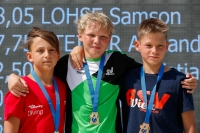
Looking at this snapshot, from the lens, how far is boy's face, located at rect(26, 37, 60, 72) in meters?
2.37

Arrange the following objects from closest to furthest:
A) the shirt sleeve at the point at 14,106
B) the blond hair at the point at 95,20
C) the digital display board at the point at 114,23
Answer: the shirt sleeve at the point at 14,106 < the blond hair at the point at 95,20 < the digital display board at the point at 114,23

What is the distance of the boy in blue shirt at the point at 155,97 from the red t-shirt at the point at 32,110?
0.52 m

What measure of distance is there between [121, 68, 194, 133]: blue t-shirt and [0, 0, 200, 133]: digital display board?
1.33 meters

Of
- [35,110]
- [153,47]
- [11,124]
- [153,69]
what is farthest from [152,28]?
[11,124]

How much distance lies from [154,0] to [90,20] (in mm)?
1431

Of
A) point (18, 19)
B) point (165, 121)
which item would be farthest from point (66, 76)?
point (18, 19)

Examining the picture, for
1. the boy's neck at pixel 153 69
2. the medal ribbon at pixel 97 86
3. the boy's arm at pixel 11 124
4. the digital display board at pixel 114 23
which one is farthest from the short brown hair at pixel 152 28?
the digital display board at pixel 114 23

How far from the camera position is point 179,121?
237cm

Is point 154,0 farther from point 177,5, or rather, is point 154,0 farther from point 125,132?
point 125,132

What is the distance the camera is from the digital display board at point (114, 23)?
145 inches

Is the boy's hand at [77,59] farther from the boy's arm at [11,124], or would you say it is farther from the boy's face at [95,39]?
the boy's arm at [11,124]

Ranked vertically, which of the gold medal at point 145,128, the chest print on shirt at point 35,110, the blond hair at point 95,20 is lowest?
the gold medal at point 145,128

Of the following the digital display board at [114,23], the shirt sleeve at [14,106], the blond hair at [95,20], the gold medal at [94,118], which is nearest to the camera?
the shirt sleeve at [14,106]

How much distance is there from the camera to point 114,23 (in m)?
3.72
